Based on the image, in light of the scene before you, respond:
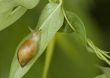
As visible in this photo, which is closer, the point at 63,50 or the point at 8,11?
the point at 8,11

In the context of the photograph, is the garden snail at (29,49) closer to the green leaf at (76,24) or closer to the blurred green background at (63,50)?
the green leaf at (76,24)

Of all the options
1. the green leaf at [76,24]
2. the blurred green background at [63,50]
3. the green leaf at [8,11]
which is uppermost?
the green leaf at [8,11]

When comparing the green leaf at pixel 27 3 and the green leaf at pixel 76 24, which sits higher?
the green leaf at pixel 27 3

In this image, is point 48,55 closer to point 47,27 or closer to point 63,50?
point 63,50

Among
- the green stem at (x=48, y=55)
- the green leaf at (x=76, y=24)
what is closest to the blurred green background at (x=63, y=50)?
the green stem at (x=48, y=55)

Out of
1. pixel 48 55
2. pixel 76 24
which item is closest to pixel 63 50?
pixel 48 55

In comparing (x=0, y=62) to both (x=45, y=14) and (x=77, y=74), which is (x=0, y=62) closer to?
(x=77, y=74)
